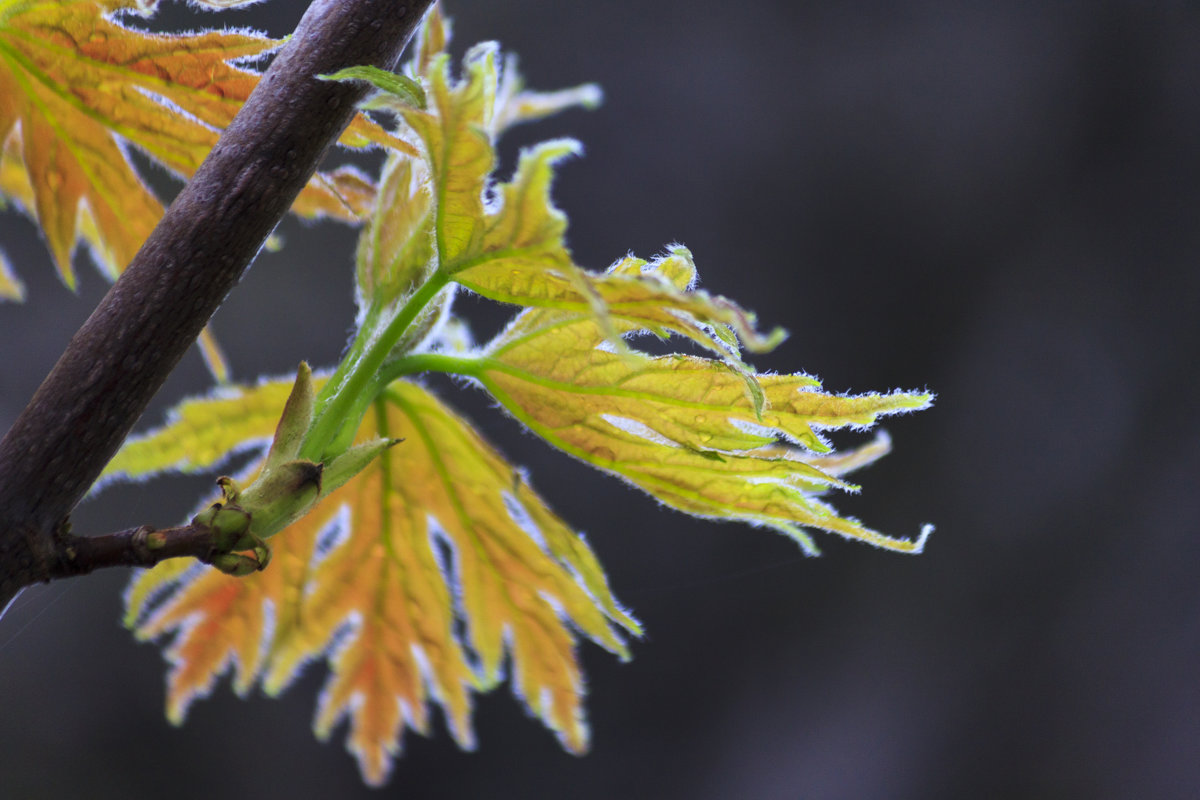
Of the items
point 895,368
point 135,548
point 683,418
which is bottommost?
point 135,548

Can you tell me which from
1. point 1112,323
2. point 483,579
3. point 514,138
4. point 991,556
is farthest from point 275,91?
point 1112,323

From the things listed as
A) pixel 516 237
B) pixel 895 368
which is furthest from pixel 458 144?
pixel 895 368

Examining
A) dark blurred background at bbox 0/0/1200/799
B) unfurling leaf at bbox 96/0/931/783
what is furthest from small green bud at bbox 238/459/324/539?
dark blurred background at bbox 0/0/1200/799

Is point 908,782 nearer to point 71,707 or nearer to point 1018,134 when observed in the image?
point 1018,134

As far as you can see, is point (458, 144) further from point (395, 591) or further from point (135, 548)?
point (395, 591)

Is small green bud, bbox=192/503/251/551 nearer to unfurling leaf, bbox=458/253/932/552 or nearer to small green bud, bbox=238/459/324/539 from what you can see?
small green bud, bbox=238/459/324/539
